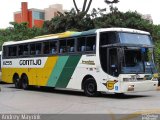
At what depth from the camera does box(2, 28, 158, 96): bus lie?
17.6 m

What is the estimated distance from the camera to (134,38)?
18.3m

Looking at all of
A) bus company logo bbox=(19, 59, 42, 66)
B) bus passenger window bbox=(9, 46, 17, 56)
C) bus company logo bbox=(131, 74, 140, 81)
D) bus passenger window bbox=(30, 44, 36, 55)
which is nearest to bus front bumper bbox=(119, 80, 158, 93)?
bus company logo bbox=(131, 74, 140, 81)

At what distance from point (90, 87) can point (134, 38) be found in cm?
→ 298

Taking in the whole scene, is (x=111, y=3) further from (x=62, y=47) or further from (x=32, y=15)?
(x=32, y=15)

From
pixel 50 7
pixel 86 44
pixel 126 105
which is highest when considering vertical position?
pixel 50 7

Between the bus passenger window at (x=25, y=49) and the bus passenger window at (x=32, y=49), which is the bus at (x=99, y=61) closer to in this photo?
the bus passenger window at (x=32, y=49)

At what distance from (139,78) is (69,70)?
3.98m

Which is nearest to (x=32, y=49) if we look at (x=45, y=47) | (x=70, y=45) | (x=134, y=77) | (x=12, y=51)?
(x=45, y=47)

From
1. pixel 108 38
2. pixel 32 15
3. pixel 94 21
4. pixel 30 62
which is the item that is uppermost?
pixel 32 15

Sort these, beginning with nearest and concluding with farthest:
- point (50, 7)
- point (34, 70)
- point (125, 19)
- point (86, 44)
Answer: point (86, 44)
point (34, 70)
point (125, 19)
point (50, 7)

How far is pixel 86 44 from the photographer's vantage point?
62.7 ft

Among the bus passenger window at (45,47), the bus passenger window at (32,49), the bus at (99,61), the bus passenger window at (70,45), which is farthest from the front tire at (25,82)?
the bus passenger window at (70,45)

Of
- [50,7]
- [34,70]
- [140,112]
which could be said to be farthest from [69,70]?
[50,7]

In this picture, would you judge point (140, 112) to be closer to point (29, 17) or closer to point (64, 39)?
point (64, 39)
